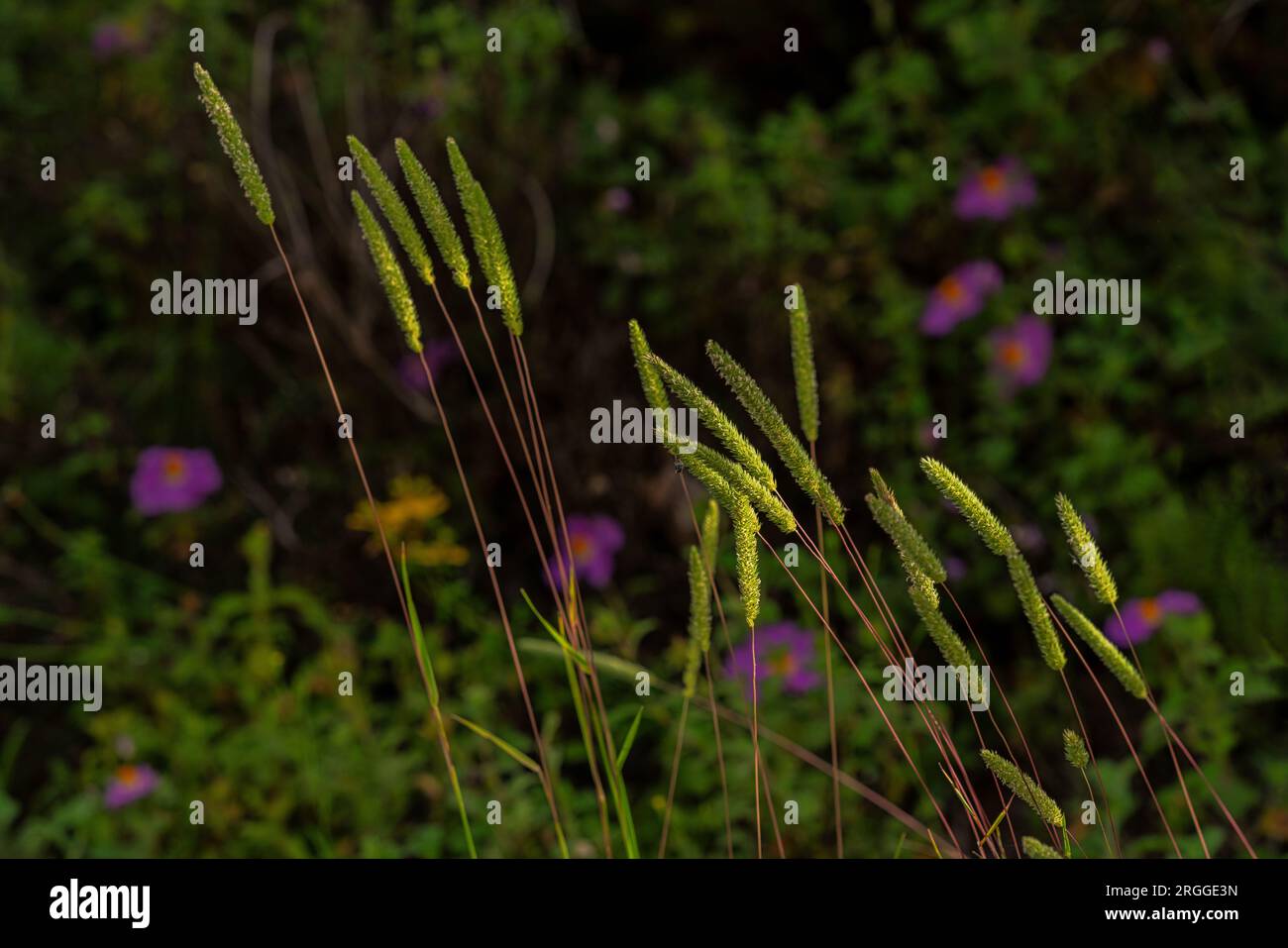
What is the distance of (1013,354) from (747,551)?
91.8 inches

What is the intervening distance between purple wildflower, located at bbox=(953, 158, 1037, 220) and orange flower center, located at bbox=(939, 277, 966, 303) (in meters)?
0.18

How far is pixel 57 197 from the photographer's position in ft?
12.9

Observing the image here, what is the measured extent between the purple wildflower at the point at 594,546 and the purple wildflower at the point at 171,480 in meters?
0.88

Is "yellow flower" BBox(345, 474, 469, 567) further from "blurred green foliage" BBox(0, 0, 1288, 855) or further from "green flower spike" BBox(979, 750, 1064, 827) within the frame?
"green flower spike" BBox(979, 750, 1064, 827)

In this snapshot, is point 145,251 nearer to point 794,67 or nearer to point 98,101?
point 98,101

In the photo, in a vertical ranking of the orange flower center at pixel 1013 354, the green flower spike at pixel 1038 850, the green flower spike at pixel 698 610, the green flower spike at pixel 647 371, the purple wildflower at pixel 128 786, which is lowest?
the purple wildflower at pixel 128 786

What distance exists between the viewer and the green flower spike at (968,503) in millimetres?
1079

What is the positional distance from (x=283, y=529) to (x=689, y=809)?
3.89ft

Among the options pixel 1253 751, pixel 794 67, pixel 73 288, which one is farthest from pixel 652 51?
pixel 1253 751

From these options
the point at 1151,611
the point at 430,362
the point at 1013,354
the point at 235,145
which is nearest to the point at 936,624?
the point at 235,145

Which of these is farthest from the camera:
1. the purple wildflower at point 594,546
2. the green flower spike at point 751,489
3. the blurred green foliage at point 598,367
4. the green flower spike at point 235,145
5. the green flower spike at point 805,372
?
the purple wildflower at point 594,546
